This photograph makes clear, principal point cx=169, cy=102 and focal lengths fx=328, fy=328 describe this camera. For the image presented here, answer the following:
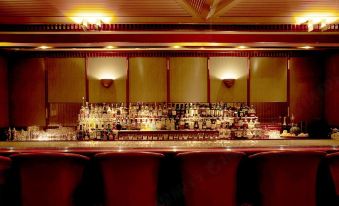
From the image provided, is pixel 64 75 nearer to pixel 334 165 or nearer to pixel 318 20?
pixel 318 20

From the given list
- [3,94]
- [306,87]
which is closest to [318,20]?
[306,87]

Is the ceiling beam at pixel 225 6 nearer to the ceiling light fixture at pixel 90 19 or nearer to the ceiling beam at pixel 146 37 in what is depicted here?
the ceiling beam at pixel 146 37

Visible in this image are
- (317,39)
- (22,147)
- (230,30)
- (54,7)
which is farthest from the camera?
(317,39)

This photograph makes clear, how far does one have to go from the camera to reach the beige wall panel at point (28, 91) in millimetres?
7816

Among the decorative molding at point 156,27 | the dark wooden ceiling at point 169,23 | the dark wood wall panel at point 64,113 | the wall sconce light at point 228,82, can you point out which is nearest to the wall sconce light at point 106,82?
the dark wood wall panel at point 64,113

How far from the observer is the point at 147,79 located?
781cm

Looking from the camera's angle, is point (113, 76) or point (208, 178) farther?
point (113, 76)

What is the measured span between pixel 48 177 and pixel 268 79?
20.4 feet

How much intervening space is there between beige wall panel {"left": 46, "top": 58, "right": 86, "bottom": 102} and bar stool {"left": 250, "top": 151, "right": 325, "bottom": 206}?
5.78m

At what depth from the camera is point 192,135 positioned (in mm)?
7273

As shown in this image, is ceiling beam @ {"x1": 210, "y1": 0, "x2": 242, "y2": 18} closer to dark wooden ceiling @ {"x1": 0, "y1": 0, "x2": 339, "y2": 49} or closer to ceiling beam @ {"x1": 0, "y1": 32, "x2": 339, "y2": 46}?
dark wooden ceiling @ {"x1": 0, "y1": 0, "x2": 339, "y2": 49}

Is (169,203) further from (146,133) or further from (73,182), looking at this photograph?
(146,133)

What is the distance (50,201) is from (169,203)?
1.19 m

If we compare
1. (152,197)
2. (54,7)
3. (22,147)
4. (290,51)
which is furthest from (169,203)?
(290,51)
